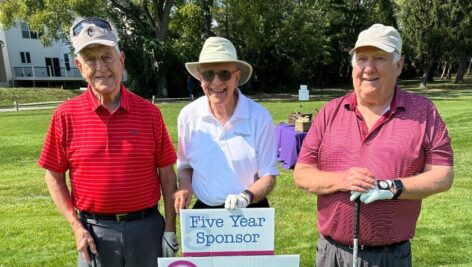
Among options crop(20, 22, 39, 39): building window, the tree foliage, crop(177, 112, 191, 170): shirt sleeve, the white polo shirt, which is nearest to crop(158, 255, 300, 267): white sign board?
the white polo shirt

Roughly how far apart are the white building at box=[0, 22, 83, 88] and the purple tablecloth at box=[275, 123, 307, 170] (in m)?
34.7

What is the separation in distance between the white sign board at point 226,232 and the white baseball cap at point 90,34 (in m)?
1.08

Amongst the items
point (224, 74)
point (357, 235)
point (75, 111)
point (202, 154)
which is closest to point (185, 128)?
point (202, 154)

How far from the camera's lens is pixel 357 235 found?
2.33m

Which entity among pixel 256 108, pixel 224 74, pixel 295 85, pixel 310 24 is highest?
pixel 310 24

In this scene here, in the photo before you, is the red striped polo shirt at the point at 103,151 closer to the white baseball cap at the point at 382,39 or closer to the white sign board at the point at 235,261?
the white sign board at the point at 235,261

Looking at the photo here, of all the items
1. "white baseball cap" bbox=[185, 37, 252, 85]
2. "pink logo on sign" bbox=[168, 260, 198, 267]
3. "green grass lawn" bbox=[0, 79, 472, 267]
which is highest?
"white baseball cap" bbox=[185, 37, 252, 85]

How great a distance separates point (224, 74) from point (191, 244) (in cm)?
106

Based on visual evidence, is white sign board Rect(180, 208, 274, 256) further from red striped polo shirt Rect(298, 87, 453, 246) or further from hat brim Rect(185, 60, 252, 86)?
hat brim Rect(185, 60, 252, 86)

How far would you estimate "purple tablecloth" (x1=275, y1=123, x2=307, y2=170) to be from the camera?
29.9ft

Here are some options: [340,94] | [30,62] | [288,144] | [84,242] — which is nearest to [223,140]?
[84,242]

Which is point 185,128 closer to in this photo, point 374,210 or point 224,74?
point 224,74

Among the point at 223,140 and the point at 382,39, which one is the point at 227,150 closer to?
the point at 223,140

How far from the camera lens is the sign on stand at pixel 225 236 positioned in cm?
248
